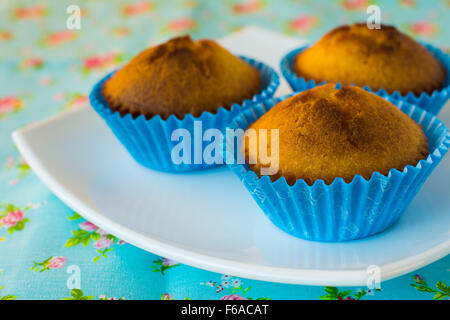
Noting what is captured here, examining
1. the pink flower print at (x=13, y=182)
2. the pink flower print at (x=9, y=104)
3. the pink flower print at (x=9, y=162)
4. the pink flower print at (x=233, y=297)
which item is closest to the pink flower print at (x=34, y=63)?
the pink flower print at (x=9, y=104)

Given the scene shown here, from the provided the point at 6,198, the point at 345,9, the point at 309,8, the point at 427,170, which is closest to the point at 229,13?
the point at 309,8

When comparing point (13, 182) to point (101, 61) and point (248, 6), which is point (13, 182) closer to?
point (101, 61)

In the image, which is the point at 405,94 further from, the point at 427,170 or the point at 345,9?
the point at 345,9

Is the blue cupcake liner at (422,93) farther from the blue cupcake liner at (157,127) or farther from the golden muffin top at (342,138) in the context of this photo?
the golden muffin top at (342,138)

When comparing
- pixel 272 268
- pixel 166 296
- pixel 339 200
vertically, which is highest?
pixel 339 200

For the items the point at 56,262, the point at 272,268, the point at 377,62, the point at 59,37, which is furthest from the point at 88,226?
the point at 59,37

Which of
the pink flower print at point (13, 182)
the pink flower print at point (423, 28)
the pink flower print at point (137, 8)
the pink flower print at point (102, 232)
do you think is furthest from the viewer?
the pink flower print at point (137, 8)

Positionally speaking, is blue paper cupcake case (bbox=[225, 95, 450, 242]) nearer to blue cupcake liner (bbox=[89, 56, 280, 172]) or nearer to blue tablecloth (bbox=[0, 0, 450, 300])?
blue tablecloth (bbox=[0, 0, 450, 300])
